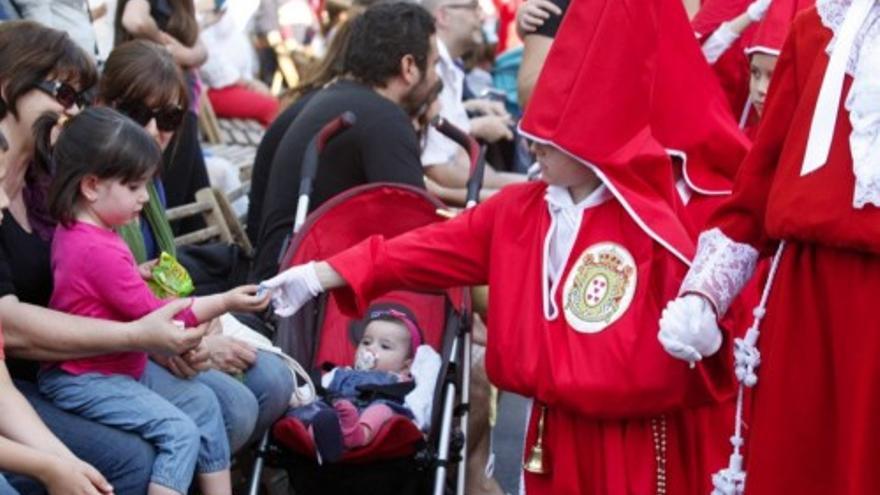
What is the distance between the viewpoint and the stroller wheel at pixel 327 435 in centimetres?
472

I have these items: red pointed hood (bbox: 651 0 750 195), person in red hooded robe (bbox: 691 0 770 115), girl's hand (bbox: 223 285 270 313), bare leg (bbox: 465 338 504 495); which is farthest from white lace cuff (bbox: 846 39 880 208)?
bare leg (bbox: 465 338 504 495)

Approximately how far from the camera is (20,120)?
436 cm

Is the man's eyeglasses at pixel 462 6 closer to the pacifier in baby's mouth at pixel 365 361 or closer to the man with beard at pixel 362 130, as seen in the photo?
the man with beard at pixel 362 130

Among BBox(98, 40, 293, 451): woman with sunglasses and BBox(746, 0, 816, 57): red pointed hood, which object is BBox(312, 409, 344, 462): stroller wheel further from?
BBox(746, 0, 816, 57): red pointed hood

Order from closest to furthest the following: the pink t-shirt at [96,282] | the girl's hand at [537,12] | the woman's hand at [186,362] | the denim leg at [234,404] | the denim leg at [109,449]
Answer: the denim leg at [109,449] → the pink t-shirt at [96,282] → the woman's hand at [186,362] → the denim leg at [234,404] → the girl's hand at [537,12]

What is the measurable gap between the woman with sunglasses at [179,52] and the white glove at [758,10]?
189 cm

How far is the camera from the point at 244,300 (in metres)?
4.41

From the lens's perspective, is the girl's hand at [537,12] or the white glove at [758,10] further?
the girl's hand at [537,12]

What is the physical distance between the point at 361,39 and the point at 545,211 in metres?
1.79

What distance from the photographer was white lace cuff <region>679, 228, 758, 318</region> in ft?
12.9

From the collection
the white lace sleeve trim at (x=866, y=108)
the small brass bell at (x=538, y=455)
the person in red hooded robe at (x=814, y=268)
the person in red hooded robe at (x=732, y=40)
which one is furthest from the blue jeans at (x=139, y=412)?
the person in red hooded robe at (x=732, y=40)

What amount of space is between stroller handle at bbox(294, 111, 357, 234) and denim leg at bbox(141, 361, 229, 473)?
→ 960mm

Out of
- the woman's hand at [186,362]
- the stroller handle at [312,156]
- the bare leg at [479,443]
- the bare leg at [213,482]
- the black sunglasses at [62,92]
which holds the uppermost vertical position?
the black sunglasses at [62,92]

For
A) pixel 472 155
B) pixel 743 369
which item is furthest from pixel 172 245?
pixel 743 369
